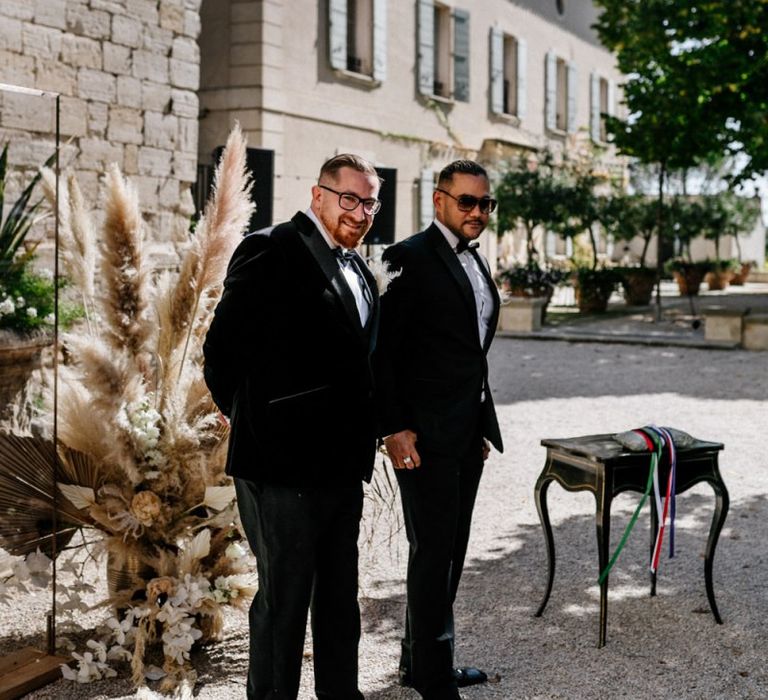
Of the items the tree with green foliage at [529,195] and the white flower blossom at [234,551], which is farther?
the tree with green foliage at [529,195]

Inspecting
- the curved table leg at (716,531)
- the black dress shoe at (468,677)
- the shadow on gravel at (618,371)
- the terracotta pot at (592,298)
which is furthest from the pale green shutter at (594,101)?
the black dress shoe at (468,677)

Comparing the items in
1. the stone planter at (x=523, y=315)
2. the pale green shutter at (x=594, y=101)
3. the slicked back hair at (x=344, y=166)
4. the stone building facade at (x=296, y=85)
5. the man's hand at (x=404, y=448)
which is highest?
the pale green shutter at (x=594, y=101)

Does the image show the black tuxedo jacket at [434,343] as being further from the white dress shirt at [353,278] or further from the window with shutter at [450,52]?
the window with shutter at [450,52]

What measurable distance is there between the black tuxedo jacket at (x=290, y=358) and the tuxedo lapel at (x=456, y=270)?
539 mm

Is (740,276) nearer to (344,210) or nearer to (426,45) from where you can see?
(426,45)

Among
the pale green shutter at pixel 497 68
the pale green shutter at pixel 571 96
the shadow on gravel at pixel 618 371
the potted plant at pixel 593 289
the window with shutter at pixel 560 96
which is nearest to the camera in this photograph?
the shadow on gravel at pixel 618 371

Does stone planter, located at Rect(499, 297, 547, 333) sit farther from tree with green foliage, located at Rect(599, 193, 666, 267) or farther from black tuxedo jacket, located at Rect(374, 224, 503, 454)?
black tuxedo jacket, located at Rect(374, 224, 503, 454)

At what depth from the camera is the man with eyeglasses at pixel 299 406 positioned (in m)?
2.91

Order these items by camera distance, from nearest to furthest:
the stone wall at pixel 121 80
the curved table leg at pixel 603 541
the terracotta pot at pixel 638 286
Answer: the curved table leg at pixel 603 541 < the stone wall at pixel 121 80 < the terracotta pot at pixel 638 286

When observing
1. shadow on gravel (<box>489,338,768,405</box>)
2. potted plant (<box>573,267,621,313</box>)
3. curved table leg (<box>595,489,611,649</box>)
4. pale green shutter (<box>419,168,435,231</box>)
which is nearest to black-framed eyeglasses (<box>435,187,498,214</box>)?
curved table leg (<box>595,489,611,649</box>)

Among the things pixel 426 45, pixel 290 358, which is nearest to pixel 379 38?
pixel 426 45

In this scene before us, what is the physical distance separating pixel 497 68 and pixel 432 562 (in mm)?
20832

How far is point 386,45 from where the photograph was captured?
19.2 m

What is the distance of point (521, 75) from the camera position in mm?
24203
